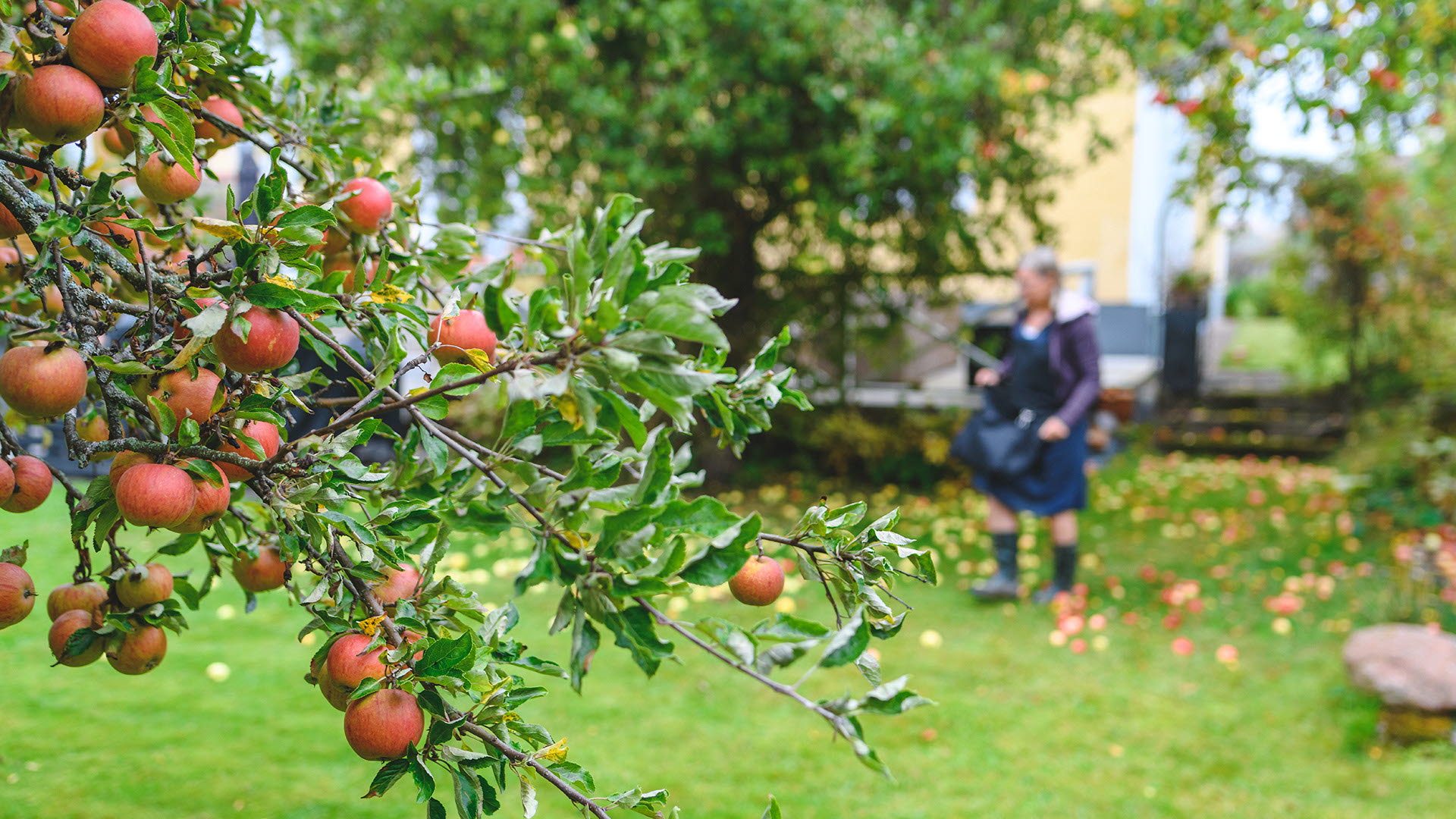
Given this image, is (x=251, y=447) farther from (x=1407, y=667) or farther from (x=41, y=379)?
(x=1407, y=667)

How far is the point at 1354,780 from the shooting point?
320cm

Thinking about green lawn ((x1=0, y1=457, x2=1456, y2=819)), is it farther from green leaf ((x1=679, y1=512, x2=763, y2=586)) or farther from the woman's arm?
green leaf ((x1=679, y1=512, x2=763, y2=586))

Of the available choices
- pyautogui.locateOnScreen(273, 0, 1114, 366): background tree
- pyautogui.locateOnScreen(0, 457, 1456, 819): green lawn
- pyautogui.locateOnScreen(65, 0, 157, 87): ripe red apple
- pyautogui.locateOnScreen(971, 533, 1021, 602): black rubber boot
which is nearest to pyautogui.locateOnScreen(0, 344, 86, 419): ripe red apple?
pyautogui.locateOnScreen(65, 0, 157, 87): ripe red apple

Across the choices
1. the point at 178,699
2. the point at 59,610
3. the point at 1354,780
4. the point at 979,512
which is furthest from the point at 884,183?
the point at 59,610

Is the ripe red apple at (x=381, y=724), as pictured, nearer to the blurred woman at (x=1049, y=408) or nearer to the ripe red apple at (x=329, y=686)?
the ripe red apple at (x=329, y=686)

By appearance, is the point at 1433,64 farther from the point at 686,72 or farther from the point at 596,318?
the point at 596,318

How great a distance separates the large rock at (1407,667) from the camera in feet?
10.9

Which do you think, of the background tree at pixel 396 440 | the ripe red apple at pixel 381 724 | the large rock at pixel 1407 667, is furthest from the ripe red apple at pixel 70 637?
the large rock at pixel 1407 667

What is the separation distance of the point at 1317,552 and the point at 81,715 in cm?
634

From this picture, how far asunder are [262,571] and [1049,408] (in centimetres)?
425

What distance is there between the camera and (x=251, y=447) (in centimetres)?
129

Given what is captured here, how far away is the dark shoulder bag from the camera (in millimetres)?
4992

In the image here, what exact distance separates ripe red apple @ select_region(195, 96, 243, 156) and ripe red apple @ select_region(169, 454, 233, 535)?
0.61 m

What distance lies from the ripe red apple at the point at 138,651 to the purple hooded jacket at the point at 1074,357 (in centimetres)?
418
